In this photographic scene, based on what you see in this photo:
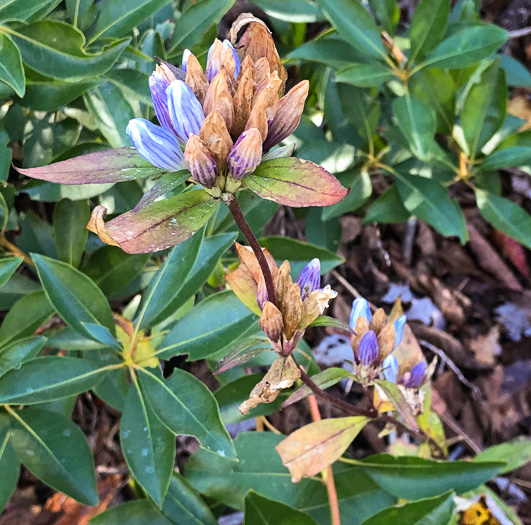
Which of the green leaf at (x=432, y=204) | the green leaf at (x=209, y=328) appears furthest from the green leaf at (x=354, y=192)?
the green leaf at (x=209, y=328)

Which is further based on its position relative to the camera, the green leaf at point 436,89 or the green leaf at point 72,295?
the green leaf at point 436,89

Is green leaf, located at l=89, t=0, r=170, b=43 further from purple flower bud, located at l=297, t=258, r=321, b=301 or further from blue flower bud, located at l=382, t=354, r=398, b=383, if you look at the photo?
blue flower bud, located at l=382, t=354, r=398, b=383

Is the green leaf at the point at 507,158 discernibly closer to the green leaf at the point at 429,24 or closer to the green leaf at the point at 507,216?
the green leaf at the point at 507,216

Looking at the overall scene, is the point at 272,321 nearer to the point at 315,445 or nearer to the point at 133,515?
the point at 315,445

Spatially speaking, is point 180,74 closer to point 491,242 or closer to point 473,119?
point 473,119

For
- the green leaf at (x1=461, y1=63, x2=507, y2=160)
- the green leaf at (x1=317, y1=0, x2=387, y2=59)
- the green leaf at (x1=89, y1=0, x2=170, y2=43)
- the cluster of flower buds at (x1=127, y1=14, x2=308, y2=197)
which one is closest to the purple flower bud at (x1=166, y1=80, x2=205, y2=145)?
the cluster of flower buds at (x1=127, y1=14, x2=308, y2=197)
